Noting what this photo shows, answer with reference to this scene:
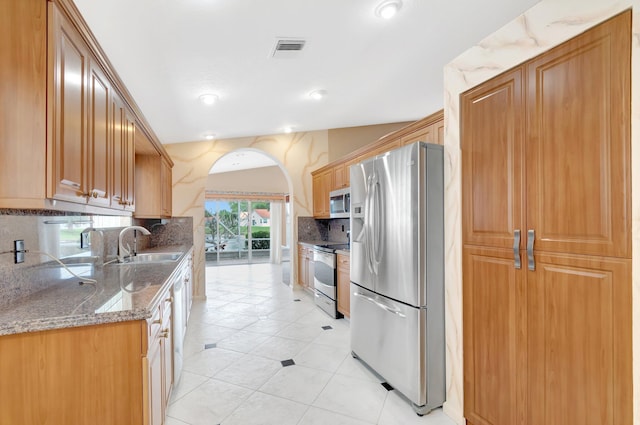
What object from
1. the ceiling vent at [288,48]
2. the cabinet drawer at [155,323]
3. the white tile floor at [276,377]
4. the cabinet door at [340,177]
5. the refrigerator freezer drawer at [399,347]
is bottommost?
the white tile floor at [276,377]

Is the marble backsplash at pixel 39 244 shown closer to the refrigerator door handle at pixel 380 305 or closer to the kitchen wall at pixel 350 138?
the refrigerator door handle at pixel 380 305

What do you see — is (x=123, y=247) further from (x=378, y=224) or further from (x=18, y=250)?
(x=378, y=224)

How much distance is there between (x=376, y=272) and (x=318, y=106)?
256 cm

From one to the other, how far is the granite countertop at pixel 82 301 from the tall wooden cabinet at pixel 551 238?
183cm

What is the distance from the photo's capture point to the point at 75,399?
1.35 metres

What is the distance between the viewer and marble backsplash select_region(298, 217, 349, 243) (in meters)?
5.57

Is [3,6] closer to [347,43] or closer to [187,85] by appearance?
[187,85]

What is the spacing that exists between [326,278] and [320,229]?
1.68m

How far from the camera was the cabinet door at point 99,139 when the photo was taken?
5.51 ft

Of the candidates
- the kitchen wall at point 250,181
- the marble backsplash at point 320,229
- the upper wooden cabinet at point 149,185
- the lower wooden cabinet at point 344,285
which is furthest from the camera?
the kitchen wall at point 250,181

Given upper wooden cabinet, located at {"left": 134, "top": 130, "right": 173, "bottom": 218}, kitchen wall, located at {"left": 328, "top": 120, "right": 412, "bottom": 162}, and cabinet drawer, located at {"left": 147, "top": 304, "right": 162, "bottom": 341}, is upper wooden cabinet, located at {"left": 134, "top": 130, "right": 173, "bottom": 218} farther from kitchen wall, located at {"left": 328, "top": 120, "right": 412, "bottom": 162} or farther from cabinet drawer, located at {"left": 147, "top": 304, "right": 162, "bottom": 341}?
kitchen wall, located at {"left": 328, "top": 120, "right": 412, "bottom": 162}

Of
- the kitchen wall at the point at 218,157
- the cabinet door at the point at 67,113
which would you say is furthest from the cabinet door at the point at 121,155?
the kitchen wall at the point at 218,157

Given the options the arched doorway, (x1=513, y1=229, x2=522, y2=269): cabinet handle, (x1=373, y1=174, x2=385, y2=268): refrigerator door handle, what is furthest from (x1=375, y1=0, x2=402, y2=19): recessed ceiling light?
the arched doorway

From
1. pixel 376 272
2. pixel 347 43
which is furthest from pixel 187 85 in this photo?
pixel 376 272
